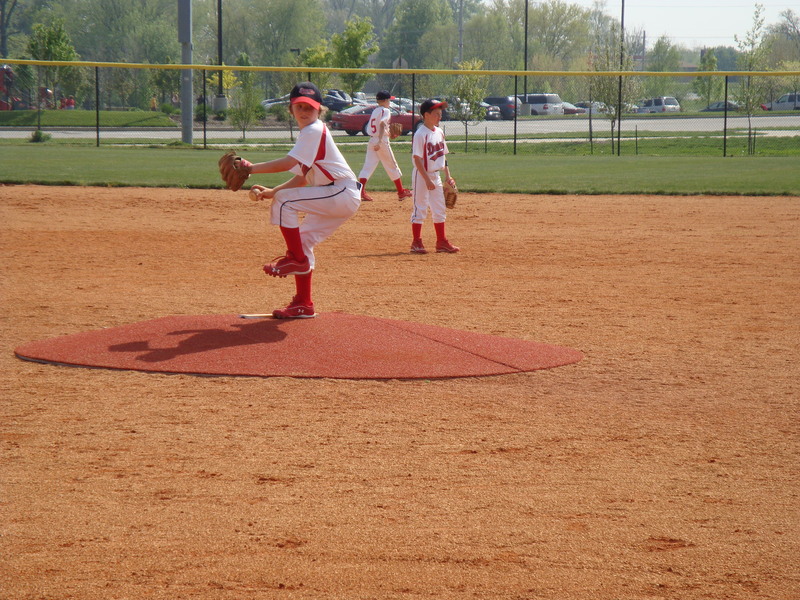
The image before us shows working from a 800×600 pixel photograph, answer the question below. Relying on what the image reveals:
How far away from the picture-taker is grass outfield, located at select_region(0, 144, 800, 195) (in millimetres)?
15797

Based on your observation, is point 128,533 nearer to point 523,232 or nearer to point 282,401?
point 282,401

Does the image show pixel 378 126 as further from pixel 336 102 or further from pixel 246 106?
pixel 336 102

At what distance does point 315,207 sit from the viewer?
20.1 feet

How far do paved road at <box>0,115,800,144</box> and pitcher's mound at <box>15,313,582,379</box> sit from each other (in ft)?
74.6

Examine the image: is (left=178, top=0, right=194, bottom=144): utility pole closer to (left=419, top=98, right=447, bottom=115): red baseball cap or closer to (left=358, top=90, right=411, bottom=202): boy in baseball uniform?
(left=358, top=90, right=411, bottom=202): boy in baseball uniform

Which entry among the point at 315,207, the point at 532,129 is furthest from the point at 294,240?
the point at 532,129

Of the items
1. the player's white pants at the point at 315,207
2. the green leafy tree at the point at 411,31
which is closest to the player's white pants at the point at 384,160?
the player's white pants at the point at 315,207

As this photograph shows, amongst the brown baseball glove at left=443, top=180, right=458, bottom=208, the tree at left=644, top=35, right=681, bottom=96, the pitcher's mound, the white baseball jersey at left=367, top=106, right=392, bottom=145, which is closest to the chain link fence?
the white baseball jersey at left=367, top=106, right=392, bottom=145

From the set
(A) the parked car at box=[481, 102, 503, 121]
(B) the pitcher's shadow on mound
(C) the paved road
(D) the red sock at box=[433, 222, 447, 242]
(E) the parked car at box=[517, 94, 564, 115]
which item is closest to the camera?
(B) the pitcher's shadow on mound

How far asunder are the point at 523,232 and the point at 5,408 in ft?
26.0

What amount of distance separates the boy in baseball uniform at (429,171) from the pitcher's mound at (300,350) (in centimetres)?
366

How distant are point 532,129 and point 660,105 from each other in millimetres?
14524

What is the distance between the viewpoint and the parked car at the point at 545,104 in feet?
151

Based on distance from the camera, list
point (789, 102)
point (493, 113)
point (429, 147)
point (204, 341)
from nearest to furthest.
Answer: point (204, 341)
point (429, 147)
point (493, 113)
point (789, 102)
